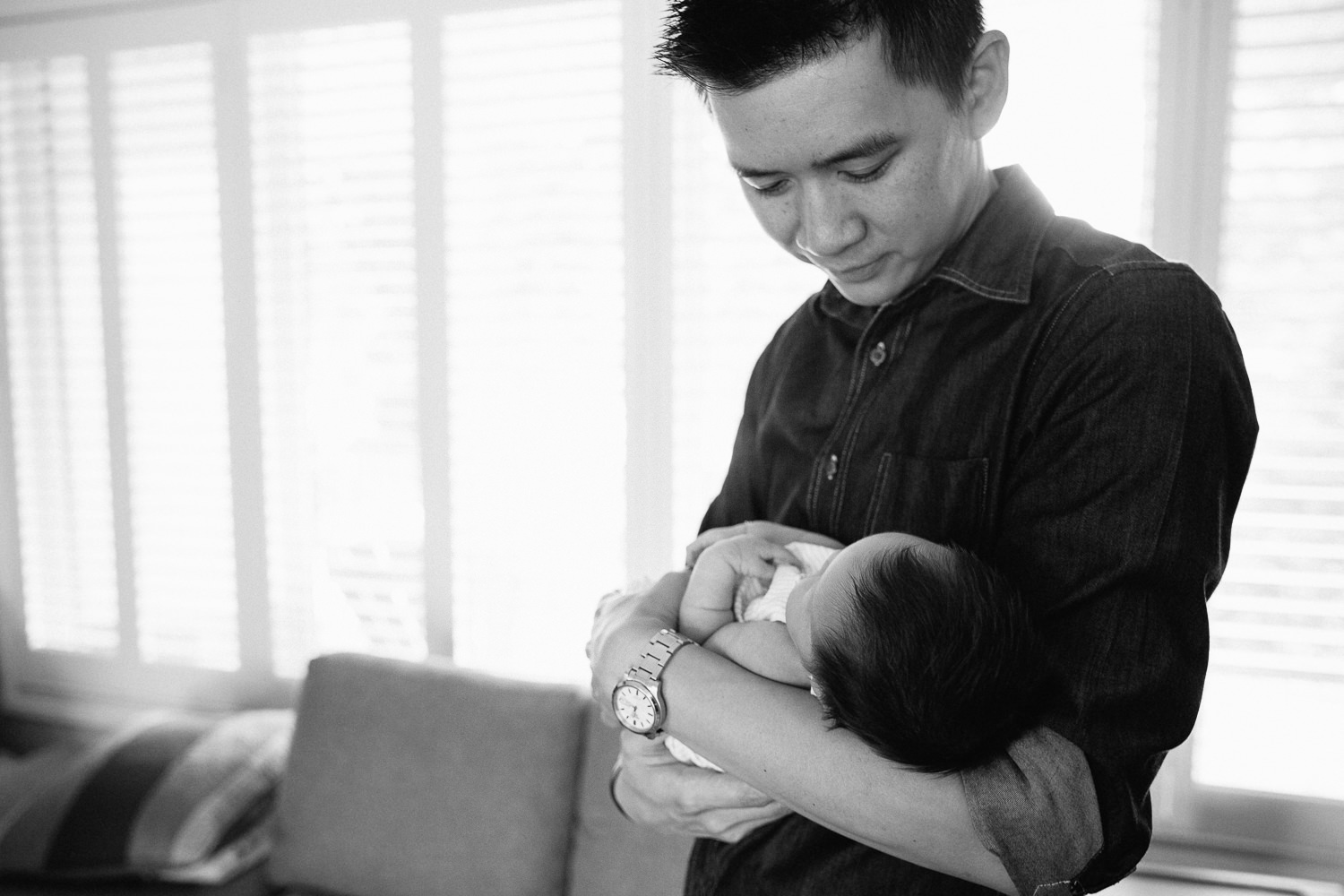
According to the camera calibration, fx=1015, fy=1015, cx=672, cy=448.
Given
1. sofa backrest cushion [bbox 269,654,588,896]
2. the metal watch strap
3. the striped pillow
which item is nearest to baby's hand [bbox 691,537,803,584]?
the metal watch strap

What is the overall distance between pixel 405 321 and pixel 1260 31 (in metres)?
1.78

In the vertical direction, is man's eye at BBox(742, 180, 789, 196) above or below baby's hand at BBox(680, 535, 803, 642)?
above

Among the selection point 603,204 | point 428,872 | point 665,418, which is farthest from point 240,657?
point 603,204

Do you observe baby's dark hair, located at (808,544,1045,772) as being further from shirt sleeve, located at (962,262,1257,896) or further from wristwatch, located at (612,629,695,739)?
wristwatch, located at (612,629,695,739)

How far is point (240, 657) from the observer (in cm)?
263

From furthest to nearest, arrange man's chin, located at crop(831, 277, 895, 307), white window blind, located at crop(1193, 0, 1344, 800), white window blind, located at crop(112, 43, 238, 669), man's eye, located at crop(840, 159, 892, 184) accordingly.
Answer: white window blind, located at crop(112, 43, 238, 669) → white window blind, located at crop(1193, 0, 1344, 800) → man's chin, located at crop(831, 277, 895, 307) → man's eye, located at crop(840, 159, 892, 184)

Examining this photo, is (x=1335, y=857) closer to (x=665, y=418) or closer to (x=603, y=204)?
(x=665, y=418)

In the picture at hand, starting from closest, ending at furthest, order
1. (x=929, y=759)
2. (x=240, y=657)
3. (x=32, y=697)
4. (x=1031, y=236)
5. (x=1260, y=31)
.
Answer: (x=929, y=759) → (x=1031, y=236) → (x=1260, y=31) → (x=240, y=657) → (x=32, y=697)

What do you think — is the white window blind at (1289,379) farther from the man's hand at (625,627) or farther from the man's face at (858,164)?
the man's hand at (625,627)

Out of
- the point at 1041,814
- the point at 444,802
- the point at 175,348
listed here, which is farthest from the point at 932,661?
the point at 175,348

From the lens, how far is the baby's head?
0.75 meters

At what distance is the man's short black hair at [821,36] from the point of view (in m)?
0.78

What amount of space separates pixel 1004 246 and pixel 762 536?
0.35 meters

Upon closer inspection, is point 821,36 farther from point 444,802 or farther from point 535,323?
point 444,802
